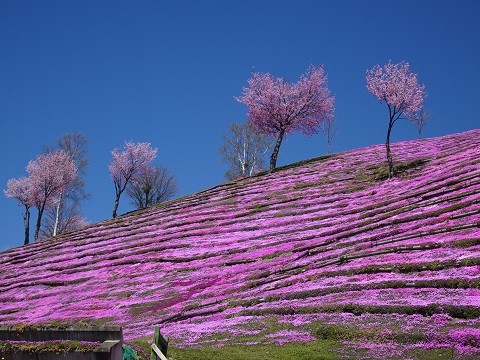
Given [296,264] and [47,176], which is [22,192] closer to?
[47,176]

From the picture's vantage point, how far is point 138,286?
28.7 metres

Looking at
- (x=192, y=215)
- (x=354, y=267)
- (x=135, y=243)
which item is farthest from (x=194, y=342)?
(x=192, y=215)

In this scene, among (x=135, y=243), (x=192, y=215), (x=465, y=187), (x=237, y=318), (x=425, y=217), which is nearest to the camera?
(x=237, y=318)

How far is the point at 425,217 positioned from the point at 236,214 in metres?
15.4

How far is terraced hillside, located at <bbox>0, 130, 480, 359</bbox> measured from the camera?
16.7 meters

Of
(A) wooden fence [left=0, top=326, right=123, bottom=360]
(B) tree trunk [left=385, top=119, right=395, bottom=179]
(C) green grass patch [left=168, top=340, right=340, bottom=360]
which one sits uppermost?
(B) tree trunk [left=385, top=119, right=395, bottom=179]

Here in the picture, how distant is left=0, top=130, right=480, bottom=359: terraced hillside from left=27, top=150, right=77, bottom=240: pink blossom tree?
38.2ft

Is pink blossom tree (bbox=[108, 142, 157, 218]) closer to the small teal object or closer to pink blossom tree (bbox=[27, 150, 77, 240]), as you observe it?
pink blossom tree (bbox=[27, 150, 77, 240])

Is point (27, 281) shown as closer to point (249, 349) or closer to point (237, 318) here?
point (237, 318)

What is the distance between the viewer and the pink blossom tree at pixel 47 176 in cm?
5566

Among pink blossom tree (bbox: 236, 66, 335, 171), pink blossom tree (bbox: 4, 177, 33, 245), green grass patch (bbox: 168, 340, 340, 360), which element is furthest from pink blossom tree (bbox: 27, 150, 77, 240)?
green grass patch (bbox: 168, 340, 340, 360)

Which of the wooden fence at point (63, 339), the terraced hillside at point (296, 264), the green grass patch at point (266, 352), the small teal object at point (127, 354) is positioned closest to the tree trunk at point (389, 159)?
the terraced hillside at point (296, 264)

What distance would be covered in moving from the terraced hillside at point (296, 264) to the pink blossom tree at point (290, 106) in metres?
6.69

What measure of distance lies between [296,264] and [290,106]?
98.9 feet
